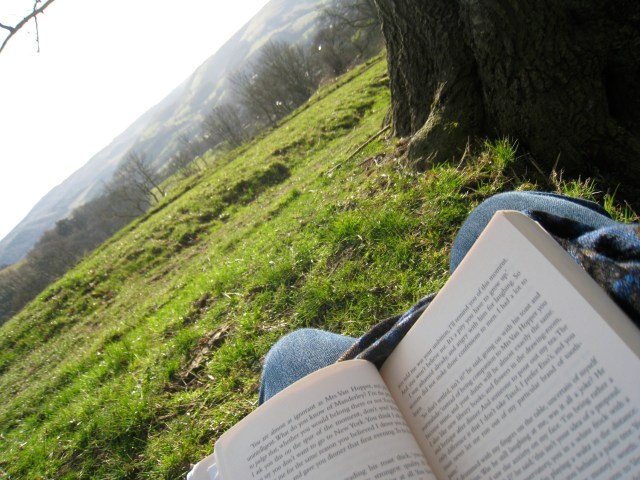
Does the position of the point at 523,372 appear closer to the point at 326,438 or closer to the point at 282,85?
the point at 326,438

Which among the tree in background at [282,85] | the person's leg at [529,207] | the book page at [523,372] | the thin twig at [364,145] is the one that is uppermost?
the tree in background at [282,85]

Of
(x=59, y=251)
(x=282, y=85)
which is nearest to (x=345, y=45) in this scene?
(x=282, y=85)

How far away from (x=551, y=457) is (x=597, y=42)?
2754 mm

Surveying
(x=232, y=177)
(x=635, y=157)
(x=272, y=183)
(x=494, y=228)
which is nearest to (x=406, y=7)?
(x=635, y=157)

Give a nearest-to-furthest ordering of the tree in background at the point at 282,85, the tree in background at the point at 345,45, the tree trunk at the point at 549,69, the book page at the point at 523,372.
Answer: the book page at the point at 523,372 → the tree trunk at the point at 549,69 → the tree in background at the point at 345,45 → the tree in background at the point at 282,85

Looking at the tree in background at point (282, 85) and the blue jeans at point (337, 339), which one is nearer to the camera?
the blue jeans at point (337, 339)

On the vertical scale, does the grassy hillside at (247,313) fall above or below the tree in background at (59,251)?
below

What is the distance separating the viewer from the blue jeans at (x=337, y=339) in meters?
1.67

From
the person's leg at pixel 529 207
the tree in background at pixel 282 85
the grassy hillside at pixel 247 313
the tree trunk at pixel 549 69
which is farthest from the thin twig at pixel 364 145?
the tree in background at pixel 282 85

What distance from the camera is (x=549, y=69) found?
8.29 feet

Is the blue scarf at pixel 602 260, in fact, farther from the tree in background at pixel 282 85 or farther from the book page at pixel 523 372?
the tree in background at pixel 282 85

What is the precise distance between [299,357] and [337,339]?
9.0 inches

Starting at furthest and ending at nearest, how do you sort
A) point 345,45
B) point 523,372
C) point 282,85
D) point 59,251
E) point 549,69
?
point 59,251 < point 282,85 < point 345,45 < point 549,69 < point 523,372

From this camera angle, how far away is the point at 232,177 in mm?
13242
